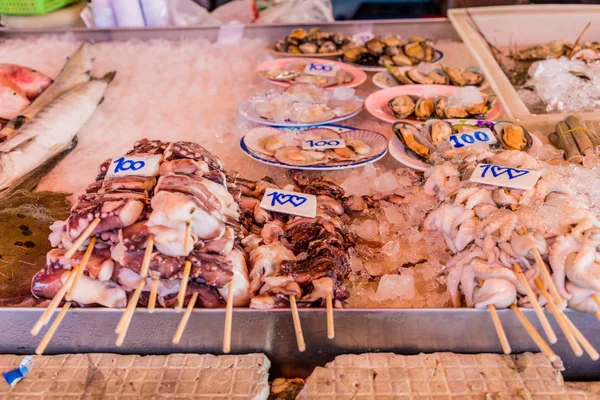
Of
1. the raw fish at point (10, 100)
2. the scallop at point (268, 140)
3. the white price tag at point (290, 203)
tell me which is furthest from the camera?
the raw fish at point (10, 100)

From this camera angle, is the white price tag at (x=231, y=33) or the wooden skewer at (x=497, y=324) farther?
the white price tag at (x=231, y=33)

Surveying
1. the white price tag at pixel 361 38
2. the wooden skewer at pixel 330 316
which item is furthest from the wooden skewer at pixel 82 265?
the white price tag at pixel 361 38

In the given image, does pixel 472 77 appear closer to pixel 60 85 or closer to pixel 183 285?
pixel 183 285

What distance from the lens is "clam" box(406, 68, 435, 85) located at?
3.22 metres

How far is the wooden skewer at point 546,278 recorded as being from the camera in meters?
1.37

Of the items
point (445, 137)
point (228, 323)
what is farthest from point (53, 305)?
point (445, 137)

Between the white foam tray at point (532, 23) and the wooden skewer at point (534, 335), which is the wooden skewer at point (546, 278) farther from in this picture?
the white foam tray at point (532, 23)

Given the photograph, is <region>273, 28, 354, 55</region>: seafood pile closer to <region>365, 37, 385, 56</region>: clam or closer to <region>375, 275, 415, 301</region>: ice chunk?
<region>365, 37, 385, 56</region>: clam

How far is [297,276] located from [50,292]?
84 cm

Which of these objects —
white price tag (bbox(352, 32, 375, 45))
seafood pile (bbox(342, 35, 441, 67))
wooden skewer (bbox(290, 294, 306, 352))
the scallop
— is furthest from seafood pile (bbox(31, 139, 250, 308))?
white price tag (bbox(352, 32, 375, 45))

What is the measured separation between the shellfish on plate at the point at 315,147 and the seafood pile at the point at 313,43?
4.63 ft

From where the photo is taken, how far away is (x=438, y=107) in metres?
2.78

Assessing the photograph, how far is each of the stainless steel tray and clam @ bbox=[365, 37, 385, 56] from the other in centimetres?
261

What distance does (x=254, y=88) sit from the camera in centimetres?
348
